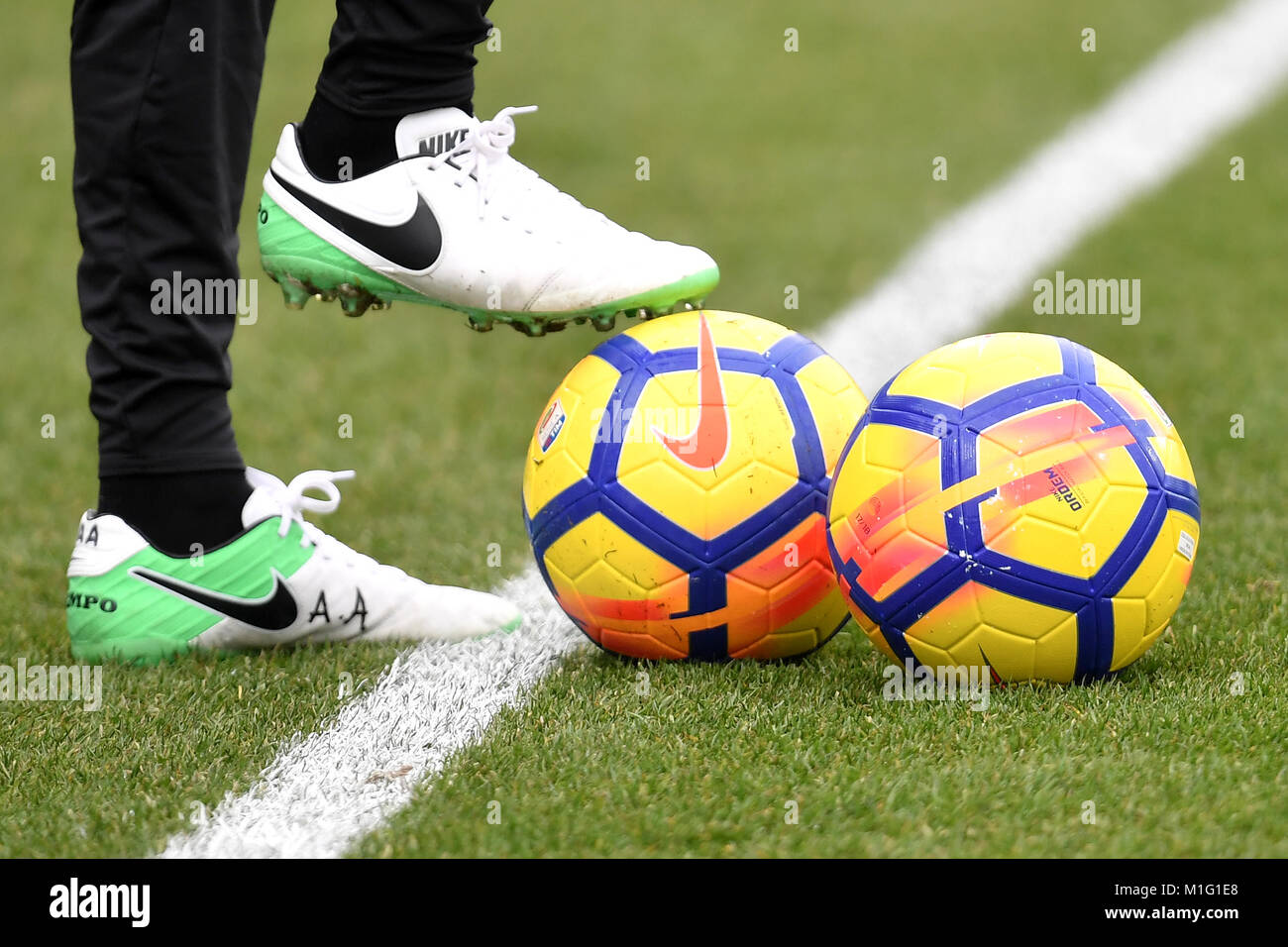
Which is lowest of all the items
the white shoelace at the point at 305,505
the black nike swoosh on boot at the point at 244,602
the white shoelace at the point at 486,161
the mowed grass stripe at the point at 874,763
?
the mowed grass stripe at the point at 874,763

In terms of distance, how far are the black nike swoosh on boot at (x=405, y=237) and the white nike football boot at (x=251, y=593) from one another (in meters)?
0.54

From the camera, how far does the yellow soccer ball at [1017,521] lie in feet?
9.01

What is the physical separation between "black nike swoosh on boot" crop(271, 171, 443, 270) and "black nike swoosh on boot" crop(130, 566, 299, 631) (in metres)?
0.71

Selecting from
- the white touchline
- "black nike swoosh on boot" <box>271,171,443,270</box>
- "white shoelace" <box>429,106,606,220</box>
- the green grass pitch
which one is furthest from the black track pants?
the white touchline

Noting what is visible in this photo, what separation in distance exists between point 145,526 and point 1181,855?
211 centimetres

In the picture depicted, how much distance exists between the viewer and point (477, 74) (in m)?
10.5

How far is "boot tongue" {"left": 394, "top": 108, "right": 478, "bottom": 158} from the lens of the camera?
319 cm

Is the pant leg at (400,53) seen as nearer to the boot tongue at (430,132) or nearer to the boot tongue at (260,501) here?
the boot tongue at (430,132)

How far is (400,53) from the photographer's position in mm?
3104

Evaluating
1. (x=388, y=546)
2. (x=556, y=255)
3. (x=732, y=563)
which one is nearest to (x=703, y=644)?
(x=732, y=563)

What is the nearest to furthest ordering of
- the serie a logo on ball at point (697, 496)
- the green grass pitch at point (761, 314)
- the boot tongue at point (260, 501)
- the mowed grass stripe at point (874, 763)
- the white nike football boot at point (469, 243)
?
1. the mowed grass stripe at point (874, 763)
2. the green grass pitch at point (761, 314)
3. the serie a logo on ball at point (697, 496)
4. the white nike football boot at point (469, 243)
5. the boot tongue at point (260, 501)

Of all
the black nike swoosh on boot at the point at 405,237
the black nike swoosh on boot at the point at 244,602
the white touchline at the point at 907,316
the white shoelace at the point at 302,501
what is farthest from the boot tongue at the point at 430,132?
the white touchline at the point at 907,316

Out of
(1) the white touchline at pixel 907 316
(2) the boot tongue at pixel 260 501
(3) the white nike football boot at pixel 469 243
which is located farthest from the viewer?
(2) the boot tongue at pixel 260 501

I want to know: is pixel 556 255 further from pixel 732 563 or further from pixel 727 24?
pixel 727 24
